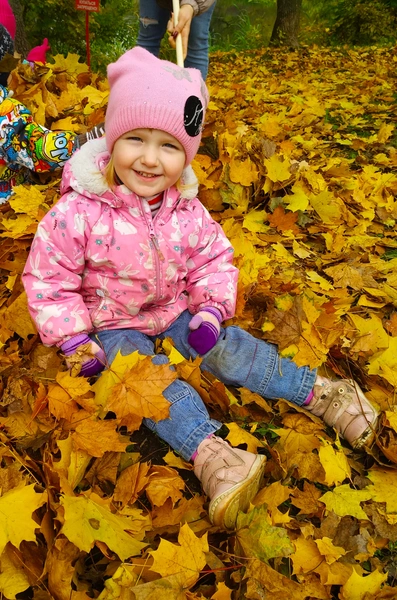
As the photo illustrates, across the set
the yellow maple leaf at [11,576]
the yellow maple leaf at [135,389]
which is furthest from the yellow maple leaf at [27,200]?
the yellow maple leaf at [11,576]

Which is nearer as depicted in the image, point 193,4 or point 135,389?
point 135,389

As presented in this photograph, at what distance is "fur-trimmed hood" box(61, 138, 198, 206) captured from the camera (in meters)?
1.74

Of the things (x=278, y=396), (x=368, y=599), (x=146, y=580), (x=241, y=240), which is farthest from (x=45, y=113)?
(x=368, y=599)

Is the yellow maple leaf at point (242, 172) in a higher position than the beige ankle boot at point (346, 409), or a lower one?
higher

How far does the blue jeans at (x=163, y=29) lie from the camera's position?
313 cm

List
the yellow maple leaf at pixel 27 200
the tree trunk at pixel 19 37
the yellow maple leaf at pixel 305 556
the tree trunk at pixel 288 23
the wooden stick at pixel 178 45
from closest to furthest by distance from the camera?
the yellow maple leaf at pixel 305 556, the wooden stick at pixel 178 45, the yellow maple leaf at pixel 27 200, the tree trunk at pixel 19 37, the tree trunk at pixel 288 23

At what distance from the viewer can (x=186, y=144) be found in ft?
5.65

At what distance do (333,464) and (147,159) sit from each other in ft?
3.90

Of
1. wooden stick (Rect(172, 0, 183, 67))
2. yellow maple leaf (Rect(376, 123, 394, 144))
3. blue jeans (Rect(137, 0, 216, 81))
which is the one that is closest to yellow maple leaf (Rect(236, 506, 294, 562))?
wooden stick (Rect(172, 0, 183, 67))

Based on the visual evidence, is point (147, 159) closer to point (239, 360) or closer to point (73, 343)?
point (73, 343)

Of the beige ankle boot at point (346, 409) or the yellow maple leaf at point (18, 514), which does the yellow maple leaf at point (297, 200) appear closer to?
the beige ankle boot at point (346, 409)

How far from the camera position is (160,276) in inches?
74.7

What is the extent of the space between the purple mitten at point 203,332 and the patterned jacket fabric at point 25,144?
1.21 metres

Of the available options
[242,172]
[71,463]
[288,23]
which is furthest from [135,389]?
[288,23]
